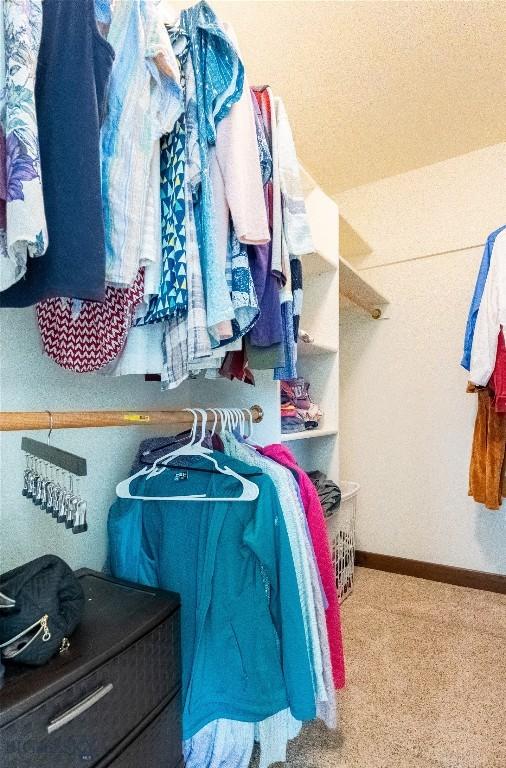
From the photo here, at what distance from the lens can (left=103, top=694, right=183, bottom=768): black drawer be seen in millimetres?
762

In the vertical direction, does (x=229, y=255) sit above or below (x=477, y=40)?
below

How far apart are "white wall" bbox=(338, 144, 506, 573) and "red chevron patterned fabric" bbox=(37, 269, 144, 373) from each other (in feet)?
6.29

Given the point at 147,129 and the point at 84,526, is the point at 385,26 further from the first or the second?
the point at 84,526

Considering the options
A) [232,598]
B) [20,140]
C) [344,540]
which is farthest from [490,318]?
[20,140]

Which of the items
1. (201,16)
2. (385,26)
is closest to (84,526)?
(201,16)

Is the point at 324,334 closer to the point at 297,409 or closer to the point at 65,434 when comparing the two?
the point at 297,409

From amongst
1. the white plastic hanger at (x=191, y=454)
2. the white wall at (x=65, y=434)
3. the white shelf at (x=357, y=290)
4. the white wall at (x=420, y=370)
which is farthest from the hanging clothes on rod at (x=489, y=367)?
the white plastic hanger at (x=191, y=454)

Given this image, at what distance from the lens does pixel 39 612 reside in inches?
27.4

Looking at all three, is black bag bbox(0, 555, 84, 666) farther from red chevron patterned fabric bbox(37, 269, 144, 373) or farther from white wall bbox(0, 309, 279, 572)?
red chevron patterned fabric bbox(37, 269, 144, 373)

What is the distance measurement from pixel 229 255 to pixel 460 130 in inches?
72.0

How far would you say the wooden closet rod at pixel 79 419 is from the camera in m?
0.77

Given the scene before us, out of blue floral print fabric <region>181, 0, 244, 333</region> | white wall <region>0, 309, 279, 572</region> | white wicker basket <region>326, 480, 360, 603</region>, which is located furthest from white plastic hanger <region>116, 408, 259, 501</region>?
white wicker basket <region>326, 480, 360, 603</region>

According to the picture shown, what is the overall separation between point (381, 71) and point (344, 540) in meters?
2.06

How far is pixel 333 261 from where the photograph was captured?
176 centimetres
